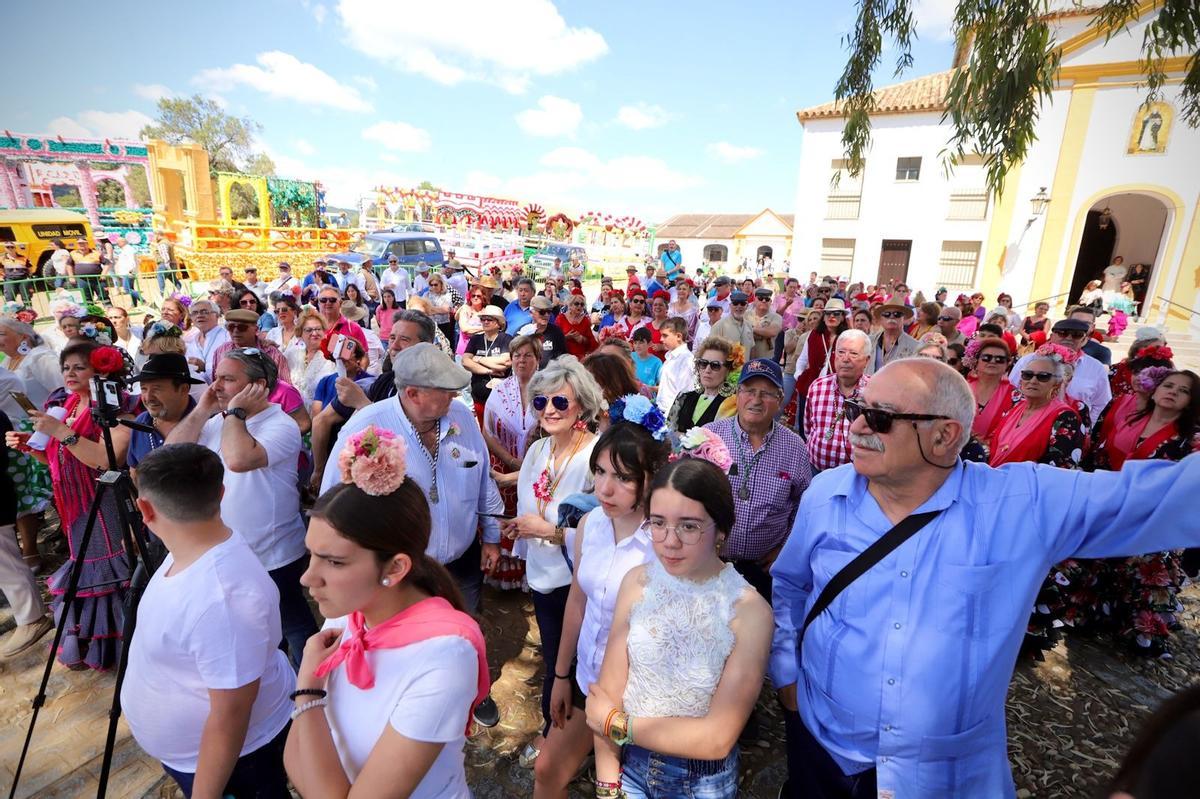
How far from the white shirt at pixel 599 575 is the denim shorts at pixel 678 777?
38cm

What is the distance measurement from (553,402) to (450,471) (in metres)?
0.66

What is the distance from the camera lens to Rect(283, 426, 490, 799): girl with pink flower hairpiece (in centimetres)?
135

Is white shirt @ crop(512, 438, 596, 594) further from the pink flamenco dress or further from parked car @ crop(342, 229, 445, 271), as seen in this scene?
parked car @ crop(342, 229, 445, 271)

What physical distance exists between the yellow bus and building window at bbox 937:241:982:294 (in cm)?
3053

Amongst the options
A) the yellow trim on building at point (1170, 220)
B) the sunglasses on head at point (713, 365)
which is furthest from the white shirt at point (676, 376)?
the yellow trim on building at point (1170, 220)

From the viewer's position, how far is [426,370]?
8.80ft

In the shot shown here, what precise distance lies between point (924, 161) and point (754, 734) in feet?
74.7

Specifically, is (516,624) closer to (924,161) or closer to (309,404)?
(309,404)

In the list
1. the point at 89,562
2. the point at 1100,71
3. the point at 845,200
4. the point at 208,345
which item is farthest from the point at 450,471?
the point at 845,200

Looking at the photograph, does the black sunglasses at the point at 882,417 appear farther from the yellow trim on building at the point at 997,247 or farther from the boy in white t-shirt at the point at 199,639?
the yellow trim on building at the point at 997,247

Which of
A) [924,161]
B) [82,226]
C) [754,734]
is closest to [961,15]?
[754,734]

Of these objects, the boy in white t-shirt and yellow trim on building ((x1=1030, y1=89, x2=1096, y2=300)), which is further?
yellow trim on building ((x1=1030, y1=89, x2=1096, y2=300))

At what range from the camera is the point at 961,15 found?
8.76ft

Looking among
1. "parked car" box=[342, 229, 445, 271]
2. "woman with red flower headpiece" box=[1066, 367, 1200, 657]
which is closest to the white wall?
"parked car" box=[342, 229, 445, 271]
